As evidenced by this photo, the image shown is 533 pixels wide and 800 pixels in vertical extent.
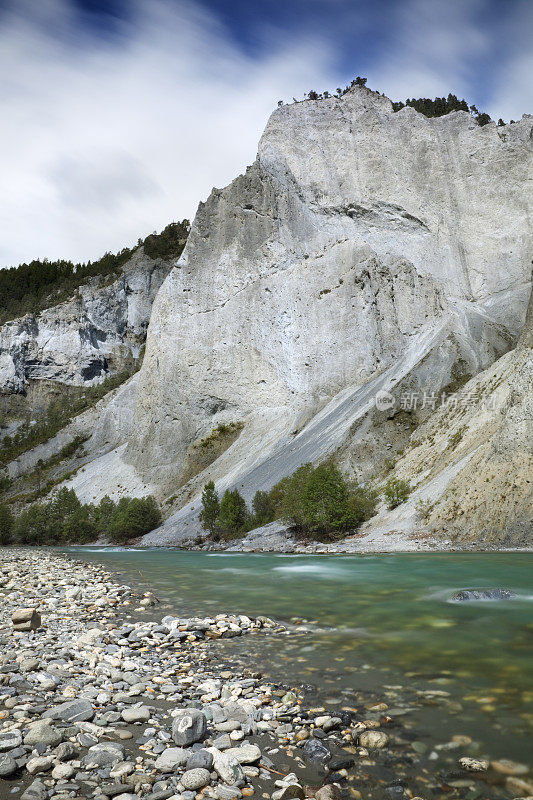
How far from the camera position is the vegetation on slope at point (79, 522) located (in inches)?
2356

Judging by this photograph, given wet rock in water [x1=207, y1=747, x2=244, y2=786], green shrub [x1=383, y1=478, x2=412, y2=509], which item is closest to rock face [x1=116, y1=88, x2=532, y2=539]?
green shrub [x1=383, y1=478, x2=412, y2=509]

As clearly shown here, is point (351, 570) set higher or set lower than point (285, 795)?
lower

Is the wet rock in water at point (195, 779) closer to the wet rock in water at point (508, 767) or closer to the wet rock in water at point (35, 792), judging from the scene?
the wet rock in water at point (35, 792)

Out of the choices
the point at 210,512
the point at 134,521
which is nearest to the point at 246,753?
the point at 210,512

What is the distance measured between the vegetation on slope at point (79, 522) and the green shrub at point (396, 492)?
104 feet

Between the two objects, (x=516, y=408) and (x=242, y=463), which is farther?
(x=242, y=463)

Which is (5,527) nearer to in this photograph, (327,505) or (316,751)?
(327,505)

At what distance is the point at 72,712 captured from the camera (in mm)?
6414

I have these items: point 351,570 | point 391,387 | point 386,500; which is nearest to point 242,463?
point 391,387

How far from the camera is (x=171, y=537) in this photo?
2180 inches

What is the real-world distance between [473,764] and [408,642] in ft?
15.0

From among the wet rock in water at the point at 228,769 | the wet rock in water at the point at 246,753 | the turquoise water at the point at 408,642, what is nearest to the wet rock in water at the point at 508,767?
the turquoise water at the point at 408,642

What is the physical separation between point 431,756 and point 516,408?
92.4 ft

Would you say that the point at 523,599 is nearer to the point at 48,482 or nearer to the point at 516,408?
the point at 516,408
